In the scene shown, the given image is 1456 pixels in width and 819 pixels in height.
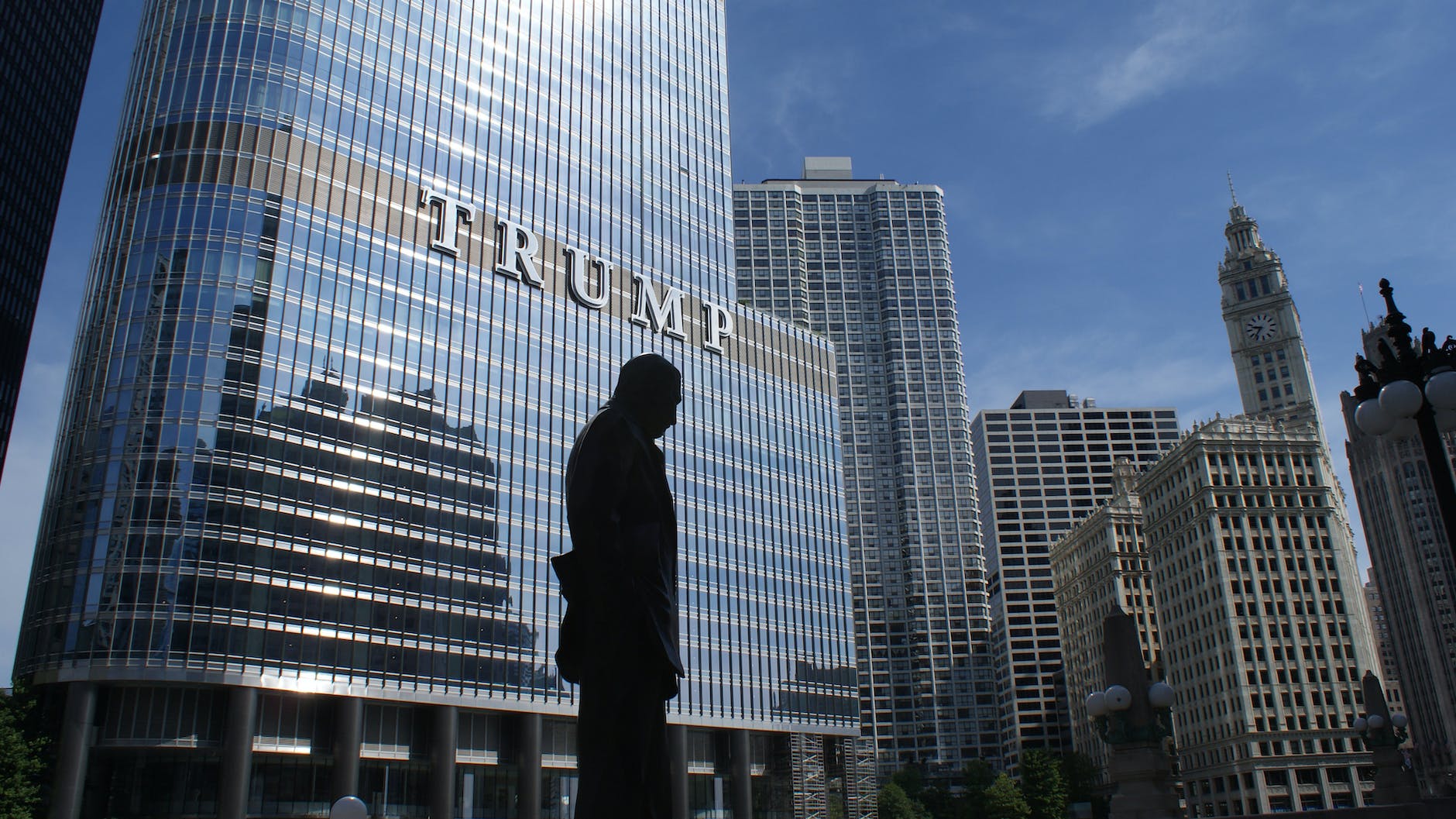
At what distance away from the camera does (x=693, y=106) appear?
9519cm

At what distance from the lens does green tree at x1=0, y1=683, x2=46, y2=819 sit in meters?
46.8

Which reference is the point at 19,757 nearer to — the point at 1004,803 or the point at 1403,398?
the point at 1403,398

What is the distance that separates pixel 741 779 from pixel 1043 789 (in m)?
40.7

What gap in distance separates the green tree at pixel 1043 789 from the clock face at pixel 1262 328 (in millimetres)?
67836

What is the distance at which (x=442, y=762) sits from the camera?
59031 millimetres

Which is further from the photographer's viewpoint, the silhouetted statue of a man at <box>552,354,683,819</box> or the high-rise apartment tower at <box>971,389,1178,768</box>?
the high-rise apartment tower at <box>971,389,1178,768</box>

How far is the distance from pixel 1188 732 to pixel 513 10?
309ft

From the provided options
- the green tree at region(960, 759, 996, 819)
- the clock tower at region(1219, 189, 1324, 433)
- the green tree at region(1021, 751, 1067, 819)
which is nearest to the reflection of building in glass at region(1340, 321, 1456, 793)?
the clock tower at region(1219, 189, 1324, 433)

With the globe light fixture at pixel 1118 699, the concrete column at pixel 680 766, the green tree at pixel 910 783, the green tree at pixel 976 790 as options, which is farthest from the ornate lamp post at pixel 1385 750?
the green tree at pixel 910 783

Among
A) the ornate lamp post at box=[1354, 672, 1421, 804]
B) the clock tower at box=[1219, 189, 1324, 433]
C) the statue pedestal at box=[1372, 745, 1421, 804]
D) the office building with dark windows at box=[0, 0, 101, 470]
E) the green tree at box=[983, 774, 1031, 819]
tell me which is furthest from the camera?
the clock tower at box=[1219, 189, 1324, 433]

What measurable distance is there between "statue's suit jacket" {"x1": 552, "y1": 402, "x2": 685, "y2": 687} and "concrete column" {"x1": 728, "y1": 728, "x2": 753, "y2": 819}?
220ft

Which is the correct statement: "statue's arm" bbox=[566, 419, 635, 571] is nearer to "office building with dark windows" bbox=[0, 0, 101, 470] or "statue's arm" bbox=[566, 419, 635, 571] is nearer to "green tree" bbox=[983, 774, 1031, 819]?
"green tree" bbox=[983, 774, 1031, 819]

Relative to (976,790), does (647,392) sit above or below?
above

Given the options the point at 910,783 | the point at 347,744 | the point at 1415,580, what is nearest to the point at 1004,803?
the point at 910,783
